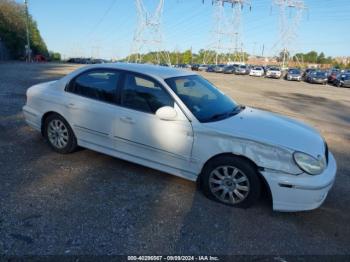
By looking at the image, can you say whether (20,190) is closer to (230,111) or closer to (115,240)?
(115,240)

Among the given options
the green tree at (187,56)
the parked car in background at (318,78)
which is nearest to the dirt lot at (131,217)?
the parked car in background at (318,78)

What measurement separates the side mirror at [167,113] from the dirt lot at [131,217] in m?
0.96

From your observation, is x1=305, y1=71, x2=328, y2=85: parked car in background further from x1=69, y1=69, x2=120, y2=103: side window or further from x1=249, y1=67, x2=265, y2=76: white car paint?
x1=69, y1=69, x2=120, y2=103: side window

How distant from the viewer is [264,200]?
3.83 meters

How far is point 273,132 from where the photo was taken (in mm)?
3611

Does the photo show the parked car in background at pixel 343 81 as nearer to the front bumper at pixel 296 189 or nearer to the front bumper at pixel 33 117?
the front bumper at pixel 296 189

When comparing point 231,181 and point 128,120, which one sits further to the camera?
point 128,120

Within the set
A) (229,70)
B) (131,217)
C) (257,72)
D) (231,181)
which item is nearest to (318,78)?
(257,72)

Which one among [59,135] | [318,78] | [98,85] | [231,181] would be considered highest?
[98,85]

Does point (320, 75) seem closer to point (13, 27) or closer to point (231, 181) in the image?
point (231, 181)

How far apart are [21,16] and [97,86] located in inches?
3057

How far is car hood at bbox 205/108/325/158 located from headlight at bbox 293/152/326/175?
6 cm

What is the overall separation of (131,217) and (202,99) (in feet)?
6.12

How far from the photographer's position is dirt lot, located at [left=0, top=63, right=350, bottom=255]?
2.88 metres
